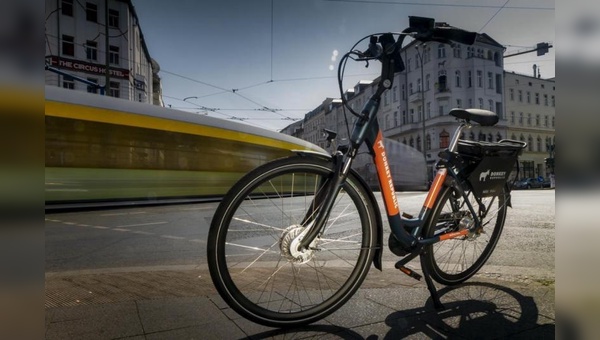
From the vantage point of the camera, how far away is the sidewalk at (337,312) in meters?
1.83

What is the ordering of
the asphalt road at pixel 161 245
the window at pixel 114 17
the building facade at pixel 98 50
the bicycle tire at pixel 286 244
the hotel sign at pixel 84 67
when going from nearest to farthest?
the bicycle tire at pixel 286 244
the asphalt road at pixel 161 245
the window at pixel 114 17
the building facade at pixel 98 50
the hotel sign at pixel 84 67

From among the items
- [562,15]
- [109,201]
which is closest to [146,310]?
[562,15]

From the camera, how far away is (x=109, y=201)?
10188 mm

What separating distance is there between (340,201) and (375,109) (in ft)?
1.83

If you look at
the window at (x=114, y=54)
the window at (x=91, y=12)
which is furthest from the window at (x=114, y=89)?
the window at (x=91, y=12)

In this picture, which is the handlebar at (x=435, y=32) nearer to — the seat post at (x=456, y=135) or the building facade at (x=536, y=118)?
the building facade at (x=536, y=118)

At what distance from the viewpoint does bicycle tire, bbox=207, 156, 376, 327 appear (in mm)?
1740

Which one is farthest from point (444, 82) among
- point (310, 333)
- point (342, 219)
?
A: point (310, 333)

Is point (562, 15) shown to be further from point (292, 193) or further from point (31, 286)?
point (292, 193)

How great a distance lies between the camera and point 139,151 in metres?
9.42

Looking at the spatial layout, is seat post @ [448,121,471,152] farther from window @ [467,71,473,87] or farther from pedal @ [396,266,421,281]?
window @ [467,71,473,87]

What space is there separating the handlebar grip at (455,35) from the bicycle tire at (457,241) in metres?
0.93

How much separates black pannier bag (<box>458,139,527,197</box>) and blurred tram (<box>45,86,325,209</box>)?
6315 mm

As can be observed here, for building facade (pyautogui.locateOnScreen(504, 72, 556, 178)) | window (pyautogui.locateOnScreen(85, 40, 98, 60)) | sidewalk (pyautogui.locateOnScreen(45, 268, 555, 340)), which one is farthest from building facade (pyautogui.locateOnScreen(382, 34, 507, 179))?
window (pyautogui.locateOnScreen(85, 40, 98, 60))
